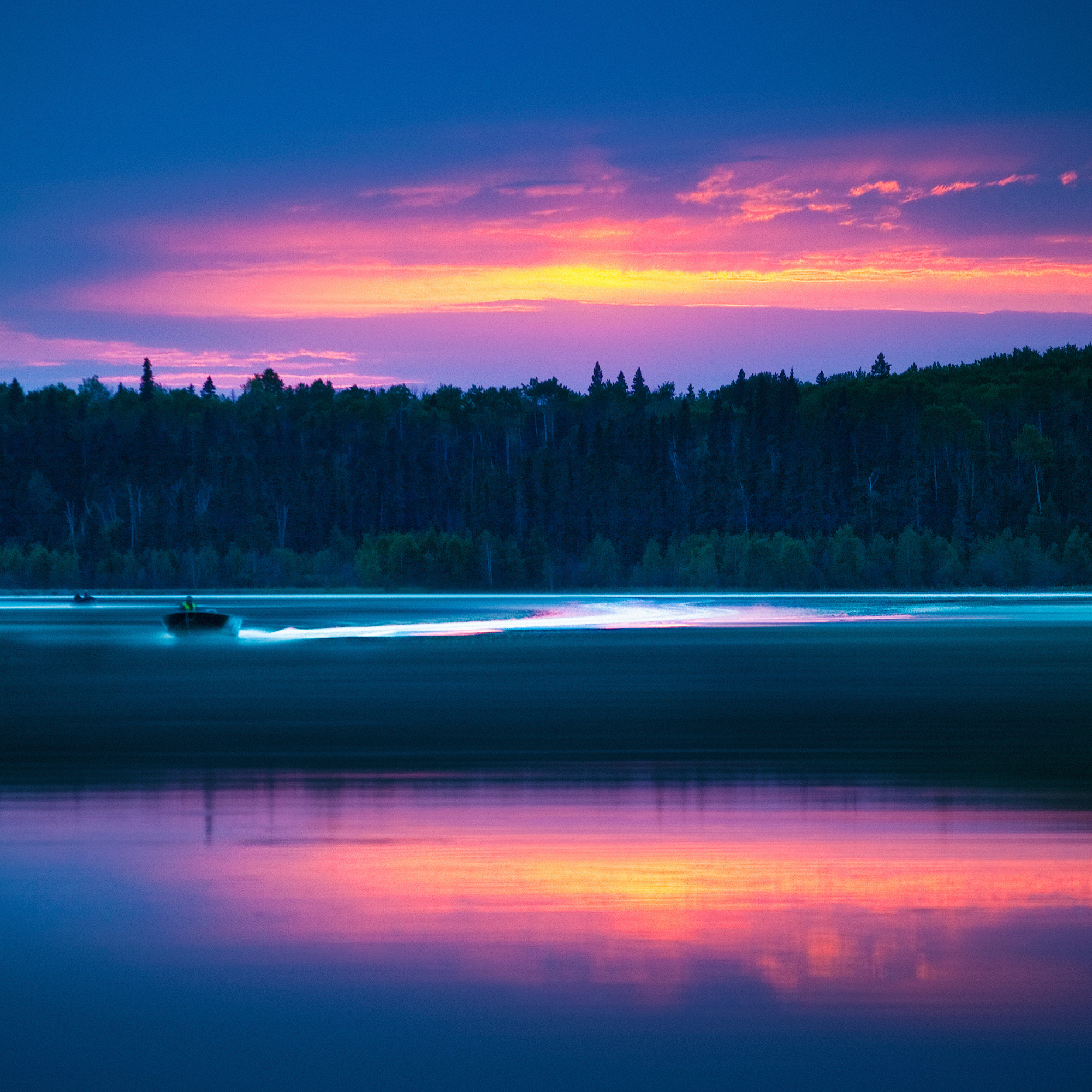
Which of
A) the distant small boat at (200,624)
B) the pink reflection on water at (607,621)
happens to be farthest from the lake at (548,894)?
the pink reflection on water at (607,621)

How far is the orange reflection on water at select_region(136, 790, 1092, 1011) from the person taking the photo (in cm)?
854

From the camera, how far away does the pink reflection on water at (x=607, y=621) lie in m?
54.3

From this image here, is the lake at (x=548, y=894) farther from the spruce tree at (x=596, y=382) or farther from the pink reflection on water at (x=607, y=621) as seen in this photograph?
the spruce tree at (x=596, y=382)

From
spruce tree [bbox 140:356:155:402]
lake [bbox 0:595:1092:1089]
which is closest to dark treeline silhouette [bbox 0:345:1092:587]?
spruce tree [bbox 140:356:155:402]

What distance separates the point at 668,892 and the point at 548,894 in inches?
30.5

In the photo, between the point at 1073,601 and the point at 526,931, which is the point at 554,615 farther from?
the point at 526,931

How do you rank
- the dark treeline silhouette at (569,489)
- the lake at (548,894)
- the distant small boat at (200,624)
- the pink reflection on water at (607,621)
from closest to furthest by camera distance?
the lake at (548,894)
the distant small boat at (200,624)
the pink reflection on water at (607,621)
the dark treeline silhouette at (569,489)

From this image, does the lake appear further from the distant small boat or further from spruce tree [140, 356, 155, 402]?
spruce tree [140, 356, 155, 402]

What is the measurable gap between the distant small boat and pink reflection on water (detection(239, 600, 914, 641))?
0.64 m

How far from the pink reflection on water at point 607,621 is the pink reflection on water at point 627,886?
120 ft

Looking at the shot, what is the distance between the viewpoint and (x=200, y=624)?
53.6 meters

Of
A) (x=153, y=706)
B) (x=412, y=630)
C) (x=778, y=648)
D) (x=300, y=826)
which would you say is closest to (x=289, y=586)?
(x=412, y=630)

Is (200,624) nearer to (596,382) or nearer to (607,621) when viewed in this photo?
(607,621)

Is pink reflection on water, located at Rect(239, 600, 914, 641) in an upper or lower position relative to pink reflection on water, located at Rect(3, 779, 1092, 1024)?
lower
